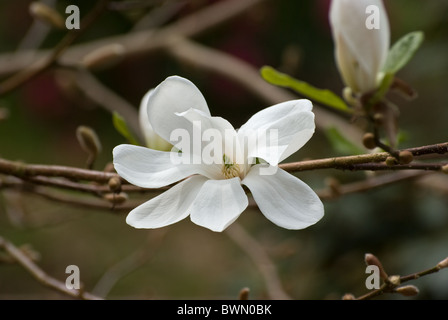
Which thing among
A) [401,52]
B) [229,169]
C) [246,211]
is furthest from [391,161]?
[246,211]

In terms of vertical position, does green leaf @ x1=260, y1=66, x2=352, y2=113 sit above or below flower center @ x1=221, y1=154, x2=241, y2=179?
above

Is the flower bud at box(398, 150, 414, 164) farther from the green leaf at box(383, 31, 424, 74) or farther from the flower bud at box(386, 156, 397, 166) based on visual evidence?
the green leaf at box(383, 31, 424, 74)

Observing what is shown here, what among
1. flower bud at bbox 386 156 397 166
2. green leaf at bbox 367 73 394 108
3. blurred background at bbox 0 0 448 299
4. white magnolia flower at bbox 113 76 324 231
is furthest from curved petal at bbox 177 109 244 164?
blurred background at bbox 0 0 448 299

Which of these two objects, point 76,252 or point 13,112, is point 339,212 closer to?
point 76,252

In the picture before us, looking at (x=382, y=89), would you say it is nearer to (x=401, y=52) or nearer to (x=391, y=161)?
(x=401, y=52)

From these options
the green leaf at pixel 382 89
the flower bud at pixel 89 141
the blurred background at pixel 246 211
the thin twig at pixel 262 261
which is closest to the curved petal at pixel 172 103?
the flower bud at pixel 89 141

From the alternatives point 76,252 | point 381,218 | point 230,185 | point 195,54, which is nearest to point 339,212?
point 381,218

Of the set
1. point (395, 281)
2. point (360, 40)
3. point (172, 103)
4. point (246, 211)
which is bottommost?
point (395, 281)

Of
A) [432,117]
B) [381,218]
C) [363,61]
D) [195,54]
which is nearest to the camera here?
[363,61]
